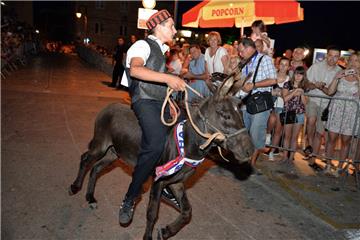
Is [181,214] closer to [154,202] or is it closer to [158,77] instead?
[154,202]

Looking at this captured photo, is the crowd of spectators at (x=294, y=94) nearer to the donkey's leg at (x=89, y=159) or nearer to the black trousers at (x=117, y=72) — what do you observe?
the donkey's leg at (x=89, y=159)

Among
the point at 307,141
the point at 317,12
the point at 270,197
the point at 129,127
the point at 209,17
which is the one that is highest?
the point at 317,12

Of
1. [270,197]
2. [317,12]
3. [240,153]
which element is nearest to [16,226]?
[240,153]

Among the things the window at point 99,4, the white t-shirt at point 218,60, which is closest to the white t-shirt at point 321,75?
the white t-shirt at point 218,60

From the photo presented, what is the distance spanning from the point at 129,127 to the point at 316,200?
11.7 ft

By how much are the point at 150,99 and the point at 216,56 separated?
4.41 m

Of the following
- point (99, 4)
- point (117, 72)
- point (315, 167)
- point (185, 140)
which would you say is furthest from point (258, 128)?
point (99, 4)

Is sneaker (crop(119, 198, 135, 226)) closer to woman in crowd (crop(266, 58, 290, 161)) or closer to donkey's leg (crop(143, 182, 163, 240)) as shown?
donkey's leg (crop(143, 182, 163, 240))

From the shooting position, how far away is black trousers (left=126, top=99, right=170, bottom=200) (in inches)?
142

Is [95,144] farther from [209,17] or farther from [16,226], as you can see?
[209,17]

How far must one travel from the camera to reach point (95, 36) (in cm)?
6366

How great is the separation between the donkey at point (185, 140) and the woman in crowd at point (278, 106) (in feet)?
13.5

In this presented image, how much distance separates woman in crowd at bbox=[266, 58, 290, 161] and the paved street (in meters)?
0.70

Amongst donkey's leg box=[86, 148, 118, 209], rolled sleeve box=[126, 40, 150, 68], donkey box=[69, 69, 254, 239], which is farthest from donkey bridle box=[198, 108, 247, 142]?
donkey's leg box=[86, 148, 118, 209]
